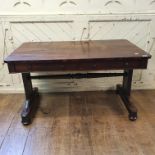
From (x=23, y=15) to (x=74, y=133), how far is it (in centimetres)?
135

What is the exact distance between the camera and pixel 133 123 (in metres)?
1.77

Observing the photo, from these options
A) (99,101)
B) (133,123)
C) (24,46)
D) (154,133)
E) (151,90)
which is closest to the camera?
(154,133)

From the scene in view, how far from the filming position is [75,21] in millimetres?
2111

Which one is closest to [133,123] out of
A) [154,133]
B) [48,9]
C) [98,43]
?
[154,133]

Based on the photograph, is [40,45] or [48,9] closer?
[40,45]

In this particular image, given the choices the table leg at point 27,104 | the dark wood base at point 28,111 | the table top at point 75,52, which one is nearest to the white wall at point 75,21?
the table top at point 75,52

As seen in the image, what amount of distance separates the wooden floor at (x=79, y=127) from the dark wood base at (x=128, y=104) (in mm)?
59

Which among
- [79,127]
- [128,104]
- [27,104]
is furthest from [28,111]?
[128,104]

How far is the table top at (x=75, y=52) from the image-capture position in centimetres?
151

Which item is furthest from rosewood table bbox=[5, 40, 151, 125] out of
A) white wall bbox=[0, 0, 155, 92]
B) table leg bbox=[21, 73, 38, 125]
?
white wall bbox=[0, 0, 155, 92]

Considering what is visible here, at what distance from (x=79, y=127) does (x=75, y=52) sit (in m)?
0.68

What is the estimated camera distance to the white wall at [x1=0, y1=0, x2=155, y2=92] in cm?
205

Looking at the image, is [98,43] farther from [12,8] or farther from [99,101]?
[12,8]

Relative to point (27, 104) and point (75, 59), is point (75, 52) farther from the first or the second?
point (27, 104)
